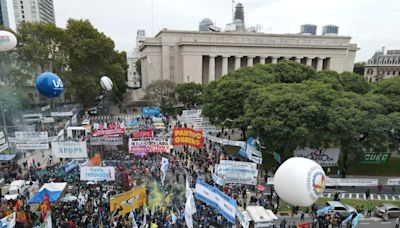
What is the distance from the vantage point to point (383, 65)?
317 feet

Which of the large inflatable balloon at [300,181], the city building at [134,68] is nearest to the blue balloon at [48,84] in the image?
the large inflatable balloon at [300,181]

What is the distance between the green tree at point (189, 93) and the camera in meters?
54.2

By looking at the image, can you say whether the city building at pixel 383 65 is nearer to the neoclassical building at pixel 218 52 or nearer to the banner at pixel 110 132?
the neoclassical building at pixel 218 52

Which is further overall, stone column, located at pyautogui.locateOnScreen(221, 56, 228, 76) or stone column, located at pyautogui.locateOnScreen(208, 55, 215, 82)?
stone column, located at pyautogui.locateOnScreen(221, 56, 228, 76)

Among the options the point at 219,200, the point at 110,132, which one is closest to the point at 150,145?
the point at 110,132

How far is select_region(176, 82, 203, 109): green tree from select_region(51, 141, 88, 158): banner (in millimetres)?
34654

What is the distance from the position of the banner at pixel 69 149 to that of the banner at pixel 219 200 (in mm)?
10171

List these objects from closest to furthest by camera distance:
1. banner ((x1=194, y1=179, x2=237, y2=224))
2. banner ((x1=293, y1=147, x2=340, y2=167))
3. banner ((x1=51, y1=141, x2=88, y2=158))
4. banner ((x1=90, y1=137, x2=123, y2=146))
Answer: banner ((x1=194, y1=179, x2=237, y2=224)) → banner ((x1=51, y1=141, x2=88, y2=158)) → banner ((x1=90, y1=137, x2=123, y2=146)) → banner ((x1=293, y1=147, x2=340, y2=167))

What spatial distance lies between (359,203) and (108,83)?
117 ft

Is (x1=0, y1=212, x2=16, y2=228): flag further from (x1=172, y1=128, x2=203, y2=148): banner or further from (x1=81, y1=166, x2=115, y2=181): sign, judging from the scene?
(x1=172, y1=128, x2=203, y2=148): banner

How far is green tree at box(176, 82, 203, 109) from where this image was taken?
5422 cm

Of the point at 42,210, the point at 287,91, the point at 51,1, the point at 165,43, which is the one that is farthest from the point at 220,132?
the point at 51,1

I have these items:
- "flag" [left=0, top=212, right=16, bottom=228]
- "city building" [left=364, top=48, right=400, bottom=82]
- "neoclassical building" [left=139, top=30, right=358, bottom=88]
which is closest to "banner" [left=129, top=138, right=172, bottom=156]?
"flag" [left=0, top=212, right=16, bottom=228]

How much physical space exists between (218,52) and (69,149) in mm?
54741
